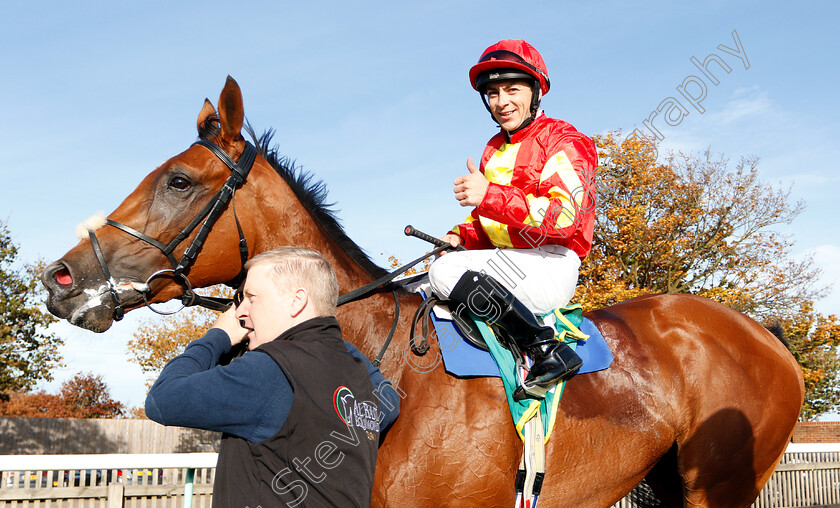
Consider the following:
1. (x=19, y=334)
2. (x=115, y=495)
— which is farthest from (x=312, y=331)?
(x=19, y=334)

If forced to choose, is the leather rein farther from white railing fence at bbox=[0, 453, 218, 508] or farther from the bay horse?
white railing fence at bbox=[0, 453, 218, 508]

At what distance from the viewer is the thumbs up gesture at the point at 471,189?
9.77 feet

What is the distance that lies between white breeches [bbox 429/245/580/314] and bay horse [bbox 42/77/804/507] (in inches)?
12.7

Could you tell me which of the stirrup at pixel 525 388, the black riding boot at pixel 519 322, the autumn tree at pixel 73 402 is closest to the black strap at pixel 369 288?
the black riding boot at pixel 519 322

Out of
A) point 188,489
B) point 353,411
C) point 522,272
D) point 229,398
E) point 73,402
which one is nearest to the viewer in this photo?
point 229,398

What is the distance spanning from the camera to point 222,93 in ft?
9.88

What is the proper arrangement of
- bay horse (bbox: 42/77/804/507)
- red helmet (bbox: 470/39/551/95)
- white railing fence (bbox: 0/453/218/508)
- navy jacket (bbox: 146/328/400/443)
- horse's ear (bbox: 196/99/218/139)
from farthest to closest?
1. white railing fence (bbox: 0/453/218/508)
2. red helmet (bbox: 470/39/551/95)
3. horse's ear (bbox: 196/99/218/139)
4. bay horse (bbox: 42/77/804/507)
5. navy jacket (bbox: 146/328/400/443)

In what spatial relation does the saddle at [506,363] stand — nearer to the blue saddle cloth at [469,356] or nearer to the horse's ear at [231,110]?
the blue saddle cloth at [469,356]

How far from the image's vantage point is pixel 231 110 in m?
3.05

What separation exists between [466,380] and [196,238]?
1359 millimetres

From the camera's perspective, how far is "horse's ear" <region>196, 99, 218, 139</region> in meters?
3.17

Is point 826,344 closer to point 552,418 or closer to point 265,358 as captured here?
point 552,418

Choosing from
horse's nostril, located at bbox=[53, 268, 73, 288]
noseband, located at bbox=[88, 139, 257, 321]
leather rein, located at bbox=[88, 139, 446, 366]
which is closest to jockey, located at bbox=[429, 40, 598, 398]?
leather rein, located at bbox=[88, 139, 446, 366]

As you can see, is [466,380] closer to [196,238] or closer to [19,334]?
[196,238]
